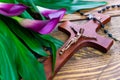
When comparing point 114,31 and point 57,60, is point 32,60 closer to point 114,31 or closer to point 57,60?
point 57,60

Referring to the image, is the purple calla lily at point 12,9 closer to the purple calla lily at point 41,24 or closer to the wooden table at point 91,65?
the purple calla lily at point 41,24

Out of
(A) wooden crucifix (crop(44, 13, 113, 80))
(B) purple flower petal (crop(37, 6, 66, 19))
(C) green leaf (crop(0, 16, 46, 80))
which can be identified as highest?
(B) purple flower petal (crop(37, 6, 66, 19))

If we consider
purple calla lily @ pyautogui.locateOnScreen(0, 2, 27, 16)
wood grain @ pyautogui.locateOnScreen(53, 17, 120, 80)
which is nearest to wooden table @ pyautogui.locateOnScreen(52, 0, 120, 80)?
wood grain @ pyautogui.locateOnScreen(53, 17, 120, 80)

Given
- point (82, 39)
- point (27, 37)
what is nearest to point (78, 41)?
point (82, 39)

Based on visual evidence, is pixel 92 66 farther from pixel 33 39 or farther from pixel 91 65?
pixel 33 39

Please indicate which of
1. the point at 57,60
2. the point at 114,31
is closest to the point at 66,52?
the point at 57,60

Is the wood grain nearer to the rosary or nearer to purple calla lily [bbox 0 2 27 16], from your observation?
the rosary
